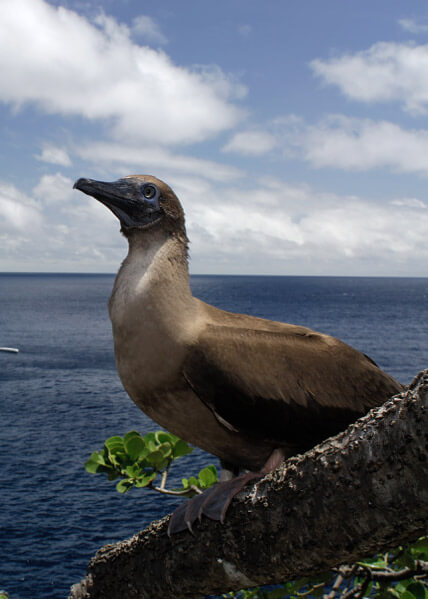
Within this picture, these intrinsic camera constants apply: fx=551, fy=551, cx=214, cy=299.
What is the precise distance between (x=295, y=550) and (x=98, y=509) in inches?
1615

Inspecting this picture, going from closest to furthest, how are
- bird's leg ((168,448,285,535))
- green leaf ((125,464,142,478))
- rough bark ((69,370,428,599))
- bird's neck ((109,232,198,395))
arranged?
1. rough bark ((69,370,428,599))
2. bird's leg ((168,448,285,535))
3. bird's neck ((109,232,198,395))
4. green leaf ((125,464,142,478))

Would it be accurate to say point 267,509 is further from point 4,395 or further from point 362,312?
point 362,312

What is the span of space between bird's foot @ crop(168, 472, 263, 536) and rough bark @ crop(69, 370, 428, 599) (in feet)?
0.22

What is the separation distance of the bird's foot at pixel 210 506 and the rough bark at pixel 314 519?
0.22 feet

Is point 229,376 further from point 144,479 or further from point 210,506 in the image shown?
point 144,479

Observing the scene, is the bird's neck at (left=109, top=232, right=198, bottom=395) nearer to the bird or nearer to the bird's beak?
the bird

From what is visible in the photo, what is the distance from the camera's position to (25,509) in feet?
136

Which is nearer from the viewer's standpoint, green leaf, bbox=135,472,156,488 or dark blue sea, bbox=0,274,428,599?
green leaf, bbox=135,472,156,488

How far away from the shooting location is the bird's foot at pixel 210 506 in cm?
402

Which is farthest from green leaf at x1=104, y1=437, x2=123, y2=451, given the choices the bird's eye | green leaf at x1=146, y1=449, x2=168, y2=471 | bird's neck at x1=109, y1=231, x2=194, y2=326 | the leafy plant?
the bird's eye

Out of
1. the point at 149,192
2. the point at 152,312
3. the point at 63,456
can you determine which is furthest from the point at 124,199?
the point at 63,456

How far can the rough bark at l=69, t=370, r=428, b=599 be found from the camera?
2730 millimetres

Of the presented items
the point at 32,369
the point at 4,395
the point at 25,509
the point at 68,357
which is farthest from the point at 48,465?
the point at 68,357

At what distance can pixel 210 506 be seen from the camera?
13.5 feet
